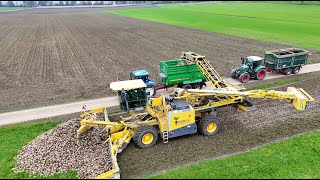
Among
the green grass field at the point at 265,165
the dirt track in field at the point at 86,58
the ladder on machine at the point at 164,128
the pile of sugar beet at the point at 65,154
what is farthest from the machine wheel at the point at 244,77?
the pile of sugar beet at the point at 65,154

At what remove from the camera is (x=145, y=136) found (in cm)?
1327

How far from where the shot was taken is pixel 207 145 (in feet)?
44.1

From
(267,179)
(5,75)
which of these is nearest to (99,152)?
(267,179)

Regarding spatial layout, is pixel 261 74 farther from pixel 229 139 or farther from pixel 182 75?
pixel 229 139

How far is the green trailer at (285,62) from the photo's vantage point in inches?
940

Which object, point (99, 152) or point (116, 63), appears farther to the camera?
point (116, 63)

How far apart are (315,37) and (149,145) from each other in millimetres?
37767

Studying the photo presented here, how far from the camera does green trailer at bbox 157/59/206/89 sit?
19.9 m

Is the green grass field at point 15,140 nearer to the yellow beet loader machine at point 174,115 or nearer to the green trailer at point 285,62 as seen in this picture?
the yellow beet loader machine at point 174,115

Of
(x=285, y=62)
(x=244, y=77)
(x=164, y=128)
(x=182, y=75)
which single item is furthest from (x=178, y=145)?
→ (x=285, y=62)

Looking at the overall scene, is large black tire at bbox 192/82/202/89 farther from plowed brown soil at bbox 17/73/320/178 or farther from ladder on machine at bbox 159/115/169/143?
ladder on machine at bbox 159/115/169/143

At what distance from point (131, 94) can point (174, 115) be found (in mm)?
2498

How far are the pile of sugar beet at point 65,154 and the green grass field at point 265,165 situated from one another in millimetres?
2553

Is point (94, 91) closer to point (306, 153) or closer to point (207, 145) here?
point (207, 145)
